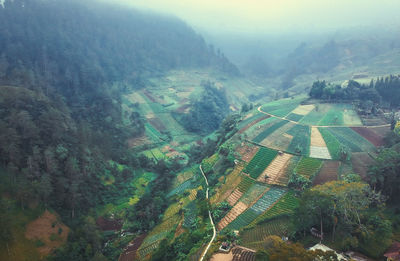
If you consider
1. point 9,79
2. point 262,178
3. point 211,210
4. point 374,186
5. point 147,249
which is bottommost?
point 147,249

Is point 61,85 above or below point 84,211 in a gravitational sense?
above

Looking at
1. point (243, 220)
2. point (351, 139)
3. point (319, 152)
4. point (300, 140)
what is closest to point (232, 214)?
point (243, 220)

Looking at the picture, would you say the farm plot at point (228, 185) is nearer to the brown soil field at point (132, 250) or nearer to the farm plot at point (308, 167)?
the farm plot at point (308, 167)

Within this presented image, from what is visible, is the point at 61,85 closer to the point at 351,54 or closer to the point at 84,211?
the point at 84,211

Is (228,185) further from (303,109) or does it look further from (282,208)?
(303,109)

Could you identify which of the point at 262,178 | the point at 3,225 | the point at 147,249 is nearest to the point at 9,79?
the point at 3,225
